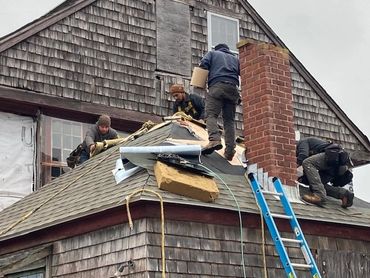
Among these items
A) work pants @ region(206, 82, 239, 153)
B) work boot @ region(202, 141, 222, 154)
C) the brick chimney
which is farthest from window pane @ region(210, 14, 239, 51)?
work boot @ region(202, 141, 222, 154)

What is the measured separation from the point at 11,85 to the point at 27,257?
572 centimetres

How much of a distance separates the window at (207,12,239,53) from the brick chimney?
6.95 meters

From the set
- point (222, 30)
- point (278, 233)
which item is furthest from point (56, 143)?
point (278, 233)

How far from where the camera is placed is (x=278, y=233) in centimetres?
913

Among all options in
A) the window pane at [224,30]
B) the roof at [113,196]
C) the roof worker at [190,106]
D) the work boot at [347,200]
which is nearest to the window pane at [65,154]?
the roof at [113,196]

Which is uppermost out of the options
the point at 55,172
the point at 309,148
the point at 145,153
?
the point at 55,172

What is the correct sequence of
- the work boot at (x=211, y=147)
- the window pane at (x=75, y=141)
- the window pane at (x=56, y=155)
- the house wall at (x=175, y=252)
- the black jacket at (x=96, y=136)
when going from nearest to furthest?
the house wall at (x=175, y=252) → the work boot at (x=211, y=147) → the black jacket at (x=96, y=136) → the window pane at (x=56, y=155) → the window pane at (x=75, y=141)

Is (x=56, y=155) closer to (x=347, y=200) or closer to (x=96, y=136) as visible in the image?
(x=96, y=136)

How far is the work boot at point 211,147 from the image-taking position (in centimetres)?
1013

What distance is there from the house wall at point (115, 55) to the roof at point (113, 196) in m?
3.50

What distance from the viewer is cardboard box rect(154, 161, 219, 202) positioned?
8.59 m

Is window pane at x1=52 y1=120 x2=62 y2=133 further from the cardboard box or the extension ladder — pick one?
the cardboard box

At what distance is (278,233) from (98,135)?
509cm

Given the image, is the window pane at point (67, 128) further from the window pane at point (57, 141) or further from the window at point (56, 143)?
the window pane at point (57, 141)
